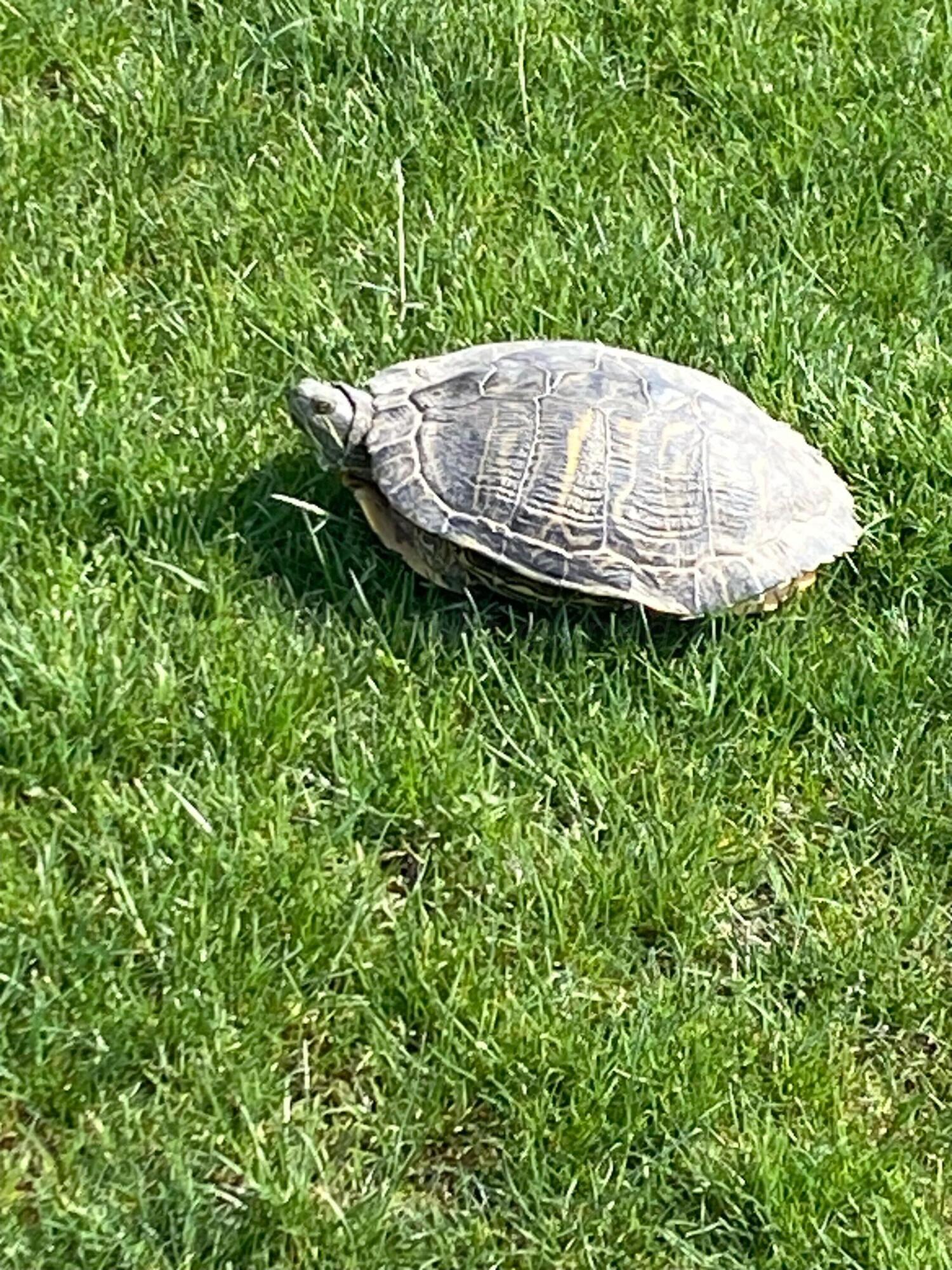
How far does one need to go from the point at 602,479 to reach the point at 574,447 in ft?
0.25

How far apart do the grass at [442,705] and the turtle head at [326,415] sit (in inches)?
5.4

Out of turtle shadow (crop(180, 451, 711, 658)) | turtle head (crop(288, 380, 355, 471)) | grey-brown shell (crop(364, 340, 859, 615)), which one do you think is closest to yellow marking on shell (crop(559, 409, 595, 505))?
grey-brown shell (crop(364, 340, 859, 615))

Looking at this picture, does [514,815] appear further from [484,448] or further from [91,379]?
[91,379]

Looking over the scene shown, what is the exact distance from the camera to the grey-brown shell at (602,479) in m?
3.10

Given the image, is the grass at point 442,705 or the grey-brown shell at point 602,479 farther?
the grey-brown shell at point 602,479

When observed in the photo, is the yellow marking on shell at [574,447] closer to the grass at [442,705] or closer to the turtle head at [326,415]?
the grass at [442,705]

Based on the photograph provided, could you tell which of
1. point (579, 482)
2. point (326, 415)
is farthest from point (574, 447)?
point (326, 415)

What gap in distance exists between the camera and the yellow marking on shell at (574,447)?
A: 3.10 metres

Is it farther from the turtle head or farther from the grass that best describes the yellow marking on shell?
the turtle head

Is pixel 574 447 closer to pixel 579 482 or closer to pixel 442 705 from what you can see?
pixel 579 482

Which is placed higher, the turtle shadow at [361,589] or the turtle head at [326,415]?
the turtle head at [326,415]

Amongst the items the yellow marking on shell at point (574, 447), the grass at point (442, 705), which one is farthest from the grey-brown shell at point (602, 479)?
the grass at point (442, 705)

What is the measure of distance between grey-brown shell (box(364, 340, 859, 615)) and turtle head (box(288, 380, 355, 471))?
52mm

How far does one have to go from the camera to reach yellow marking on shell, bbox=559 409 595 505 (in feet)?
10.2
